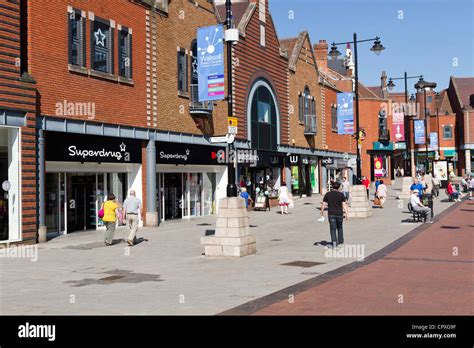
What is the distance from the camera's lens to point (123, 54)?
69.7ft

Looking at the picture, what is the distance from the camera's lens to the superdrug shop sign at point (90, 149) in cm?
1780

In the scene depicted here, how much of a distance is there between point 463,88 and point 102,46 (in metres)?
71.2

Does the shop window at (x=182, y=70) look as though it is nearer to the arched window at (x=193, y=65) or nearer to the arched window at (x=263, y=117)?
the arched window at (x=193, y=65)

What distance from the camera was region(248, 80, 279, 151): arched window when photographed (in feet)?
104

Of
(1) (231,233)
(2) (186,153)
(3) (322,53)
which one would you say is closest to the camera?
(1) (231,233)

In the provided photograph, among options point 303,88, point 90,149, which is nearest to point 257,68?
point 303,88

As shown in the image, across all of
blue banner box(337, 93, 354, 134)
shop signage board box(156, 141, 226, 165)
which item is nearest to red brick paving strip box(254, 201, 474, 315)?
shop signage board box(156, 141, 226, 165)

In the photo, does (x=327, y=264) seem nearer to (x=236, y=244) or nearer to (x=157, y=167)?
(x=236, y=244)

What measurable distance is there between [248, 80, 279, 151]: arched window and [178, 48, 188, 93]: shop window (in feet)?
22.7

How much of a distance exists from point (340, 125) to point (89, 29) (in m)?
22.0

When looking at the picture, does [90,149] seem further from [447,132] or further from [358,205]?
[447,132]

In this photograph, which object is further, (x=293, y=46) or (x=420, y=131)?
(x=420, y=131)

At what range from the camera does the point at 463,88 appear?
3125 inches
